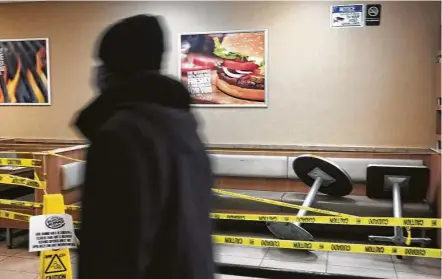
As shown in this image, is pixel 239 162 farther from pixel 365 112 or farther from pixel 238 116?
pixel 365 112

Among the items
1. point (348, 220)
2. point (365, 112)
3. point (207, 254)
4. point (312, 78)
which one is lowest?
point (348, 220)

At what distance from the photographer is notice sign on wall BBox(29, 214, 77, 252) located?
8.36 feet

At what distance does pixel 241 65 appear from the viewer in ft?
17.7

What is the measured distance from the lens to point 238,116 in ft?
18.0

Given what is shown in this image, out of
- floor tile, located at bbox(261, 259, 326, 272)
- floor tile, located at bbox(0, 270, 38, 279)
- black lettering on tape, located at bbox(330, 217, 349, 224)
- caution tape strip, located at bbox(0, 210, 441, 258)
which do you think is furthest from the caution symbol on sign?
floor tile, located at bbox(261, 259, 326, 272)

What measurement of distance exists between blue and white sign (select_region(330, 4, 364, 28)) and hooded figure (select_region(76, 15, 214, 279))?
4.32 metres

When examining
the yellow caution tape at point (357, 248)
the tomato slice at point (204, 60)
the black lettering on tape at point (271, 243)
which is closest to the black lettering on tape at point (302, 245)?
the yellow caution tape at point (357, 248)

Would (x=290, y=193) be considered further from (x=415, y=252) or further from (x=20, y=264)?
(x=20, y=264)

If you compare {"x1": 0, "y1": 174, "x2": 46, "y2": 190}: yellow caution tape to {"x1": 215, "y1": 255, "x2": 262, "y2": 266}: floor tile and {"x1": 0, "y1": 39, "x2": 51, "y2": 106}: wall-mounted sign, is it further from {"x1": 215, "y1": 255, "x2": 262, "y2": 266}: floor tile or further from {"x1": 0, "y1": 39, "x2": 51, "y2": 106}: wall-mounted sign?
{"x1": 0, "y1": 39, "x2": 51, "y2": 106}: wall-mounted sign

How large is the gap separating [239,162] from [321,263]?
1584 mm

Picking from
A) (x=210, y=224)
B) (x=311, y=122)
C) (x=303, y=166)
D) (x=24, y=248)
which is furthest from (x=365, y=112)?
(x=210, y=224)

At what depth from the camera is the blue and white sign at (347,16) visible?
16.6ft

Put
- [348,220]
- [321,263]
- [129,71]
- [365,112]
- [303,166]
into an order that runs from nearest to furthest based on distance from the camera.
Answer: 1. [129,71]
2. [348,220]
3. [321,263]
4. [303,166]
5. [365,112]

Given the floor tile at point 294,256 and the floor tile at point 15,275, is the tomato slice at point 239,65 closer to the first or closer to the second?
the floor tile at point 294,256
